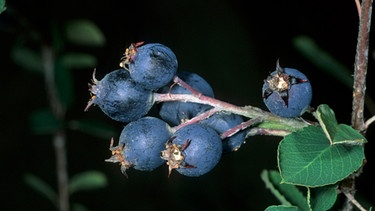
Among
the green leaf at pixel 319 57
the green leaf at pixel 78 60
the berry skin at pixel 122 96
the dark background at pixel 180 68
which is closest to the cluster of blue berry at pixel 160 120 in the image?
the berry skin at pixel 122 96

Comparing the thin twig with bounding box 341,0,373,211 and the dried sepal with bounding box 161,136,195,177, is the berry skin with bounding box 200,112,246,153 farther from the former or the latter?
the thin twig with bounding box 341,0,373,211

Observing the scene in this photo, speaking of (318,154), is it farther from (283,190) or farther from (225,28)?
(225,28)

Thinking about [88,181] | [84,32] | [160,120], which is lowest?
[88,181]

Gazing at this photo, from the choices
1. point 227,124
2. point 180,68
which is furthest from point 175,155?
point 180,68

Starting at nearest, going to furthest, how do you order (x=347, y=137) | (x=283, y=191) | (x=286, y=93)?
(x=347, y=137) < (x=286, y=93) < (x=283, y=191)

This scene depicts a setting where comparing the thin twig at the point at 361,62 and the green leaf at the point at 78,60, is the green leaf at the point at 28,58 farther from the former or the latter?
the thin twig at the point at 361,62

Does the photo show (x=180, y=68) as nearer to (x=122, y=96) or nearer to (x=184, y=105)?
(x=184, y=105)
